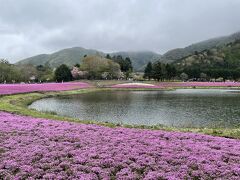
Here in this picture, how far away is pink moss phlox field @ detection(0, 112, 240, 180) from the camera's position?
50.1 feet

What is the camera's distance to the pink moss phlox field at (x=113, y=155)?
15.3 meters

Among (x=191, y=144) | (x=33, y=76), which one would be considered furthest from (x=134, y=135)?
(x=33, y=76)

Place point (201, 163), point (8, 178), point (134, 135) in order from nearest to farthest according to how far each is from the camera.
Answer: point (8, 178) → point (201, 163) → point (134, 135)

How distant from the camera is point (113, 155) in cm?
1812

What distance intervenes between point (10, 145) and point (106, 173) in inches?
321

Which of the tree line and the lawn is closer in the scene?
the lawn

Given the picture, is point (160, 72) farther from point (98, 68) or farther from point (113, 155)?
point (113, 155)

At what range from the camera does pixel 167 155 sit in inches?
709

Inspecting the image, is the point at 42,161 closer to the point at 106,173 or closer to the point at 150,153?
the point at 106,173

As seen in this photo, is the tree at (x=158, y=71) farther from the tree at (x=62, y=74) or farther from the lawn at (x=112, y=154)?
the lawn at (x=112, y=154)

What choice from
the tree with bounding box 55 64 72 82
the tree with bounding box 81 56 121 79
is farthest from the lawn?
the tree with bounding box 55 64 72 82

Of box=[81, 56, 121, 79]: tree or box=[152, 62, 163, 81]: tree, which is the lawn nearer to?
box=[81, 56, 121, 79]: tree

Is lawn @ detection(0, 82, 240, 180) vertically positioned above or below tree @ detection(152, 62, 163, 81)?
below

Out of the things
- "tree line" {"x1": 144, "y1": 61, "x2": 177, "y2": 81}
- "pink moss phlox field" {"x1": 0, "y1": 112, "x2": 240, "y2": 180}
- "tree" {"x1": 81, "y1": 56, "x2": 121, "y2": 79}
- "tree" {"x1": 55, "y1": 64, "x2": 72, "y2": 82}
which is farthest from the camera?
"tree line" {"x1": 144, "y1": 61, "x2": 177, "y2": 81}
